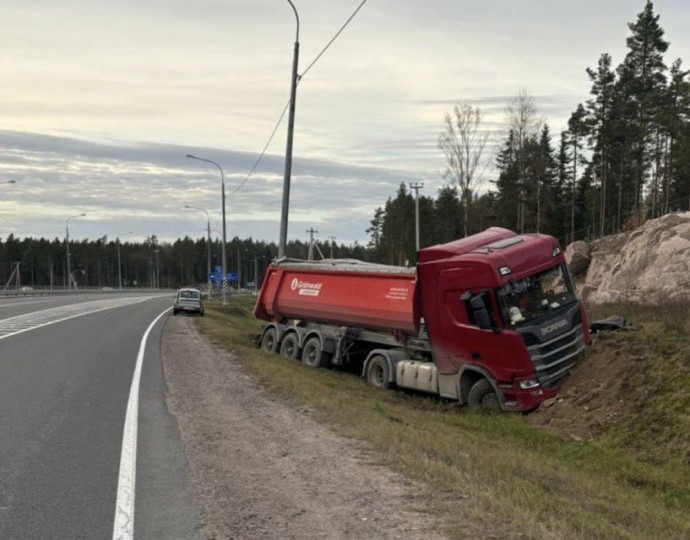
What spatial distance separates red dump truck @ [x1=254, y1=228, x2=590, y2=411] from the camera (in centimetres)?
1262

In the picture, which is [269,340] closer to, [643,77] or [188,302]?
[188,302]

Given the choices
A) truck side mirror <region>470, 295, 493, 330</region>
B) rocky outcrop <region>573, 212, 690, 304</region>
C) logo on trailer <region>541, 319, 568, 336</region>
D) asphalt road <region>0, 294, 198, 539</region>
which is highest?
rocky outcrop <region>573, 212, 690, 304</region>

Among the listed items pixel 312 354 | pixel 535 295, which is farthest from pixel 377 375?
pixel 535 295

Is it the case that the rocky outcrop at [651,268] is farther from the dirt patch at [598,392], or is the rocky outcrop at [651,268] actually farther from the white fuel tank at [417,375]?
the white fuel tank at [417,375]

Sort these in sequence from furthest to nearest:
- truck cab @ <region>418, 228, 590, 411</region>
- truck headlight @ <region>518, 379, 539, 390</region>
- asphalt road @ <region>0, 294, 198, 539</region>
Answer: truck cab @ <region>418, 228, 590, 411</region> < truck headlight @ <region>518, 379, 539, 390</region> < asphalt road @ <region>0, 294, 198, 539</region>

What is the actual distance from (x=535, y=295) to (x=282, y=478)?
817 cm

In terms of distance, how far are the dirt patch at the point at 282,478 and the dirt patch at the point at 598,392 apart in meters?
4.66

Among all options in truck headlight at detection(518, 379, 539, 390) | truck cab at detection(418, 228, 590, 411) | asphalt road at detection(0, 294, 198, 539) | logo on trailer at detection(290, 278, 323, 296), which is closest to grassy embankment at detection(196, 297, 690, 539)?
truck headlight at detection(518, 379, 539, 390)

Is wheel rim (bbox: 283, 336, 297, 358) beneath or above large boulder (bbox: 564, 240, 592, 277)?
beneath

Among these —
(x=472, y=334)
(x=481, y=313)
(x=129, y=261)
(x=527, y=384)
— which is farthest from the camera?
(x=129, y=261)

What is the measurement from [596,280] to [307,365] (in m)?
18.5

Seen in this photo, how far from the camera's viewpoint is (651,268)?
2564 cm

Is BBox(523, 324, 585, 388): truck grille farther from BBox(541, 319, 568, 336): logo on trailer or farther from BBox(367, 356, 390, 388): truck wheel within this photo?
BBox(367, 356, 390, 388): truck wheel

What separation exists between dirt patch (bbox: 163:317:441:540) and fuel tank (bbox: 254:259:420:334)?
17.3ft
